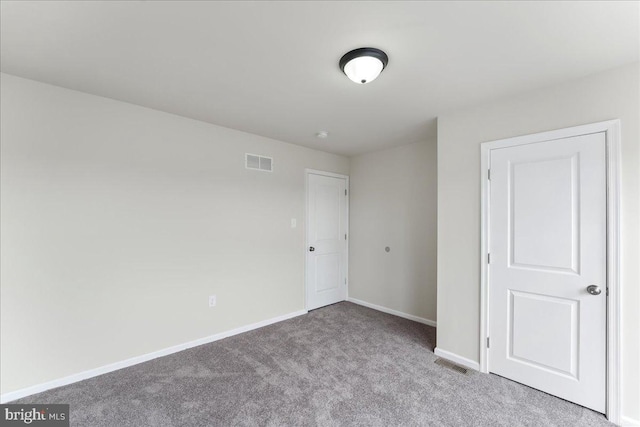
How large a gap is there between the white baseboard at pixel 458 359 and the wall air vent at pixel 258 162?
2829mm

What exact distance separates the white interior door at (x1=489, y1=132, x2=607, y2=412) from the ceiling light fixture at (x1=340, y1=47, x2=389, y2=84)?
140 cm

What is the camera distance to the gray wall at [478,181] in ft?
5.94

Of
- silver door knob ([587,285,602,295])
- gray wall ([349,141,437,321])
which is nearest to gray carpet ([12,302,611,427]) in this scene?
silver door knob ([587,285,602,295])

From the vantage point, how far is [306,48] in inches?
66.9

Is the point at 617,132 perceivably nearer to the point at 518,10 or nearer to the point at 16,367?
the point at 518,10

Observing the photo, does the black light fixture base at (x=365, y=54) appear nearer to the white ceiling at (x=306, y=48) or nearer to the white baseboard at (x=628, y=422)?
the white ceiling at (x=306, y=48)

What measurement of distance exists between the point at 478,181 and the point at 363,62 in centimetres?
155

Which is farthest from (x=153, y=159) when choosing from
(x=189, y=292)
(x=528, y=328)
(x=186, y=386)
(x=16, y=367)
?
(x=528, y=328)

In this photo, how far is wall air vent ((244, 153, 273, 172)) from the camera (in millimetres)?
3377

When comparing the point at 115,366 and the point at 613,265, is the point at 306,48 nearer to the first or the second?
the point at 613,265

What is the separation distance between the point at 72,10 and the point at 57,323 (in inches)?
87.4

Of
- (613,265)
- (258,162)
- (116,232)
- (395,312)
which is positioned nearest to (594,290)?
(613,265)

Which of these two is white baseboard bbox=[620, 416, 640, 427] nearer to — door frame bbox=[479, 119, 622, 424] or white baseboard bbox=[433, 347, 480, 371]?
door frame bbox=[479, 119, 622, 424]

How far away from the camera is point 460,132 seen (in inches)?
103
